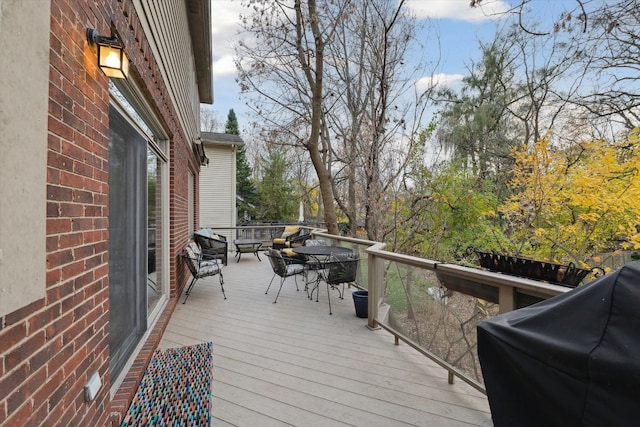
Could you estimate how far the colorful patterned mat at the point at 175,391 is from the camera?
206 cm

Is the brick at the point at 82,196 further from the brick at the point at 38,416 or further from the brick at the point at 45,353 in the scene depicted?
the brick at the point at 38,416

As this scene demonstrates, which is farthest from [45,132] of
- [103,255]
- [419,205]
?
[419,205]

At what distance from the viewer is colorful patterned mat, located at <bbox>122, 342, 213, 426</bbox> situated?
2.06m

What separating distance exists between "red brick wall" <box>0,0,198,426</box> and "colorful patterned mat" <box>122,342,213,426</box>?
20 cm

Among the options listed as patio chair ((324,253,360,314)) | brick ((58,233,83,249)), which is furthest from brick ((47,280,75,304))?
patio chair ((324,253,360,314))

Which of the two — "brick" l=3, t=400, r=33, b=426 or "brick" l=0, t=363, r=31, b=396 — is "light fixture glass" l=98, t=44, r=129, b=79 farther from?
"brick" l=3, t=400, r=33, b=426

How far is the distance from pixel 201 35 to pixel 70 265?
7.24 m

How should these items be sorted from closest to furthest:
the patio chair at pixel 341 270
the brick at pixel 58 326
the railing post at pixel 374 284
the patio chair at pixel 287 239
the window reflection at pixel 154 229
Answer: the brick at pixel 58 326 < the window reflection at pixel 154 229 < the railing post at pixel 374 284 < the patio chair at pixel 341 270 < the patio chair at pixel 287 239

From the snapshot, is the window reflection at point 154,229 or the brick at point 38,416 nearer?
the brick at point 38,416

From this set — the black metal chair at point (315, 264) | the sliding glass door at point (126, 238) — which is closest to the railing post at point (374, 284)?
the black metal chair at point (315, 264)

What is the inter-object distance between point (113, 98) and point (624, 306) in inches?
111

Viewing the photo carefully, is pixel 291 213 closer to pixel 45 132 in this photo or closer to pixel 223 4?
pixel 223 4

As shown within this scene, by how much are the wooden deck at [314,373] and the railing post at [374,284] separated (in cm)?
16

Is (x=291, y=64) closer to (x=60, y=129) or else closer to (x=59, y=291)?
(x=60, y=129)
